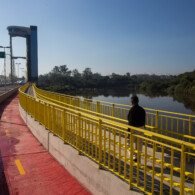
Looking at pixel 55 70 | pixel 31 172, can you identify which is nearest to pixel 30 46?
pixel 55 70

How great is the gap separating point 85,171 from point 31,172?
5.15ft

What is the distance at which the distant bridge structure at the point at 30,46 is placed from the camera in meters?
101

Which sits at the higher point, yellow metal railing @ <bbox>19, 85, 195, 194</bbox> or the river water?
yellow metal railing @ <bbox>19, 85, 195, 194</bbox>

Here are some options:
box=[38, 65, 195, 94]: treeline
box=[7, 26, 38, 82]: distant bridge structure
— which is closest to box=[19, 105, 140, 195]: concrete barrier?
box=[38, 65, 195, 94]: treeline

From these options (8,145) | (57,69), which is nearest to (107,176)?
(8,145)

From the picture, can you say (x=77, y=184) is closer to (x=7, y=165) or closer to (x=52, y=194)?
(x=52, y=194)

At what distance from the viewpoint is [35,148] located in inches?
266

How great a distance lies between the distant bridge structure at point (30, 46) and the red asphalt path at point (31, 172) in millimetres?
98209

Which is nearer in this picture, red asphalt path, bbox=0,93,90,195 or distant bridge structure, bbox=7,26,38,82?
red asphalt path, bbox=0,93,90,195

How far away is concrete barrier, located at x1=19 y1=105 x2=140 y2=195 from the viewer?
3.43 m

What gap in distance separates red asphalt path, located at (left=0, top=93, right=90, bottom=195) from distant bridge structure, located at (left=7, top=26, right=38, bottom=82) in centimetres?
9821

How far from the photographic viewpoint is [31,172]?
16.5 feet

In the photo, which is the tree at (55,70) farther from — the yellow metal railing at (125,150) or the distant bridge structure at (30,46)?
the yellow metal railing at (125,150)

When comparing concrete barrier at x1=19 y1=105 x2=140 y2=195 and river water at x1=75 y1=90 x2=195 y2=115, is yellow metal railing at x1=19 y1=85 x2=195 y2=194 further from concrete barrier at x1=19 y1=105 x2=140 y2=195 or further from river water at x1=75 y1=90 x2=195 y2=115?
river water at x1=75 y1=90 x2=195 y2=115
